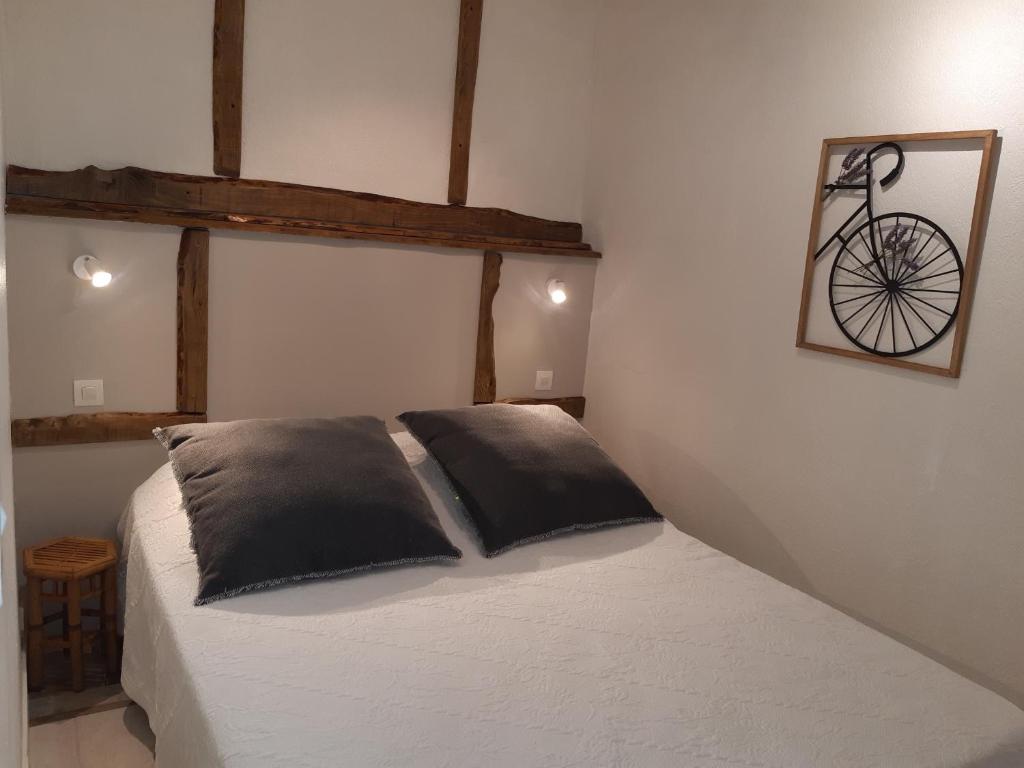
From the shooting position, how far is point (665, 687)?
1.76 metres

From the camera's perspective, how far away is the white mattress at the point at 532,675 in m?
1.54

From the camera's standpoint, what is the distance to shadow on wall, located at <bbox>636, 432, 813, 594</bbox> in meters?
2.82

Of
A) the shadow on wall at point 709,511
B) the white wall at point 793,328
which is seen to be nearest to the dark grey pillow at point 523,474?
the shadow on wall at point 709,511

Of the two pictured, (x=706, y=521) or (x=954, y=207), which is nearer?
(x=954, y=207)

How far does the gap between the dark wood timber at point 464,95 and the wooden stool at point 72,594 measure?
180cm

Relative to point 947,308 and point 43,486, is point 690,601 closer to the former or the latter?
point 947,308

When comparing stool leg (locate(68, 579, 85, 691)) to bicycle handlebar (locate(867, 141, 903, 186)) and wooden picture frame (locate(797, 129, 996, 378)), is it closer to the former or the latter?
wooden picture frame (locate(797, 129, 996, 378))

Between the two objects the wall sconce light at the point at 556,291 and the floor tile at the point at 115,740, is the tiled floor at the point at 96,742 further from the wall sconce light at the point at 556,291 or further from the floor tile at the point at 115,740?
the wall sconce light at the point at 556,291

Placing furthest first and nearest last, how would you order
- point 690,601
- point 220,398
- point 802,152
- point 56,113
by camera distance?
1. point 220,398
2. point 802,152
3. point 56,113
4. point 690,601

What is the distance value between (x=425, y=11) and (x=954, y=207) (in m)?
1.96

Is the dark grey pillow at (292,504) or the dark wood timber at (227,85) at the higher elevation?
the dark wood timber at (227,85)

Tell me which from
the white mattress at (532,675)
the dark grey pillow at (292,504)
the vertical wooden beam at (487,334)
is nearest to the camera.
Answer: the white mattress at (532,675)

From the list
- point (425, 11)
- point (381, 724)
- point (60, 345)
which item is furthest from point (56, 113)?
point (381, 724)

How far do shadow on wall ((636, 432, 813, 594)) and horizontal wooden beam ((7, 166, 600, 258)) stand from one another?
0.92m
